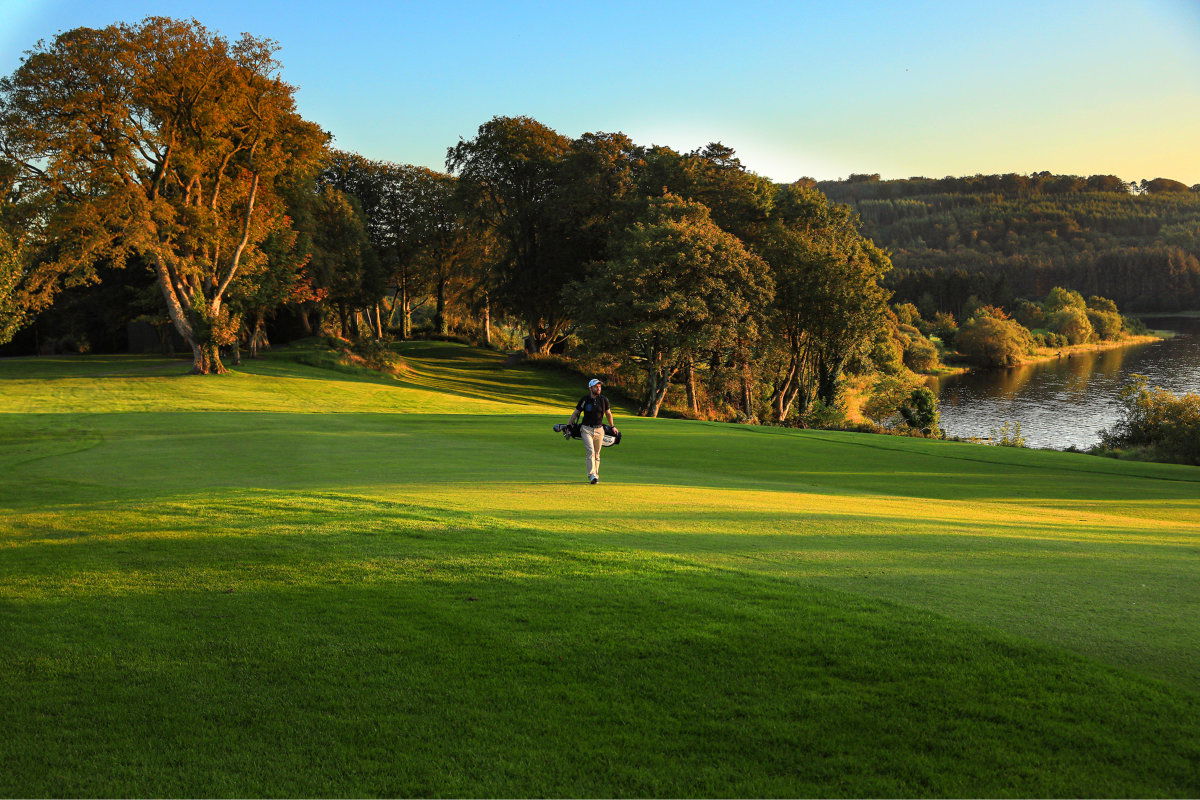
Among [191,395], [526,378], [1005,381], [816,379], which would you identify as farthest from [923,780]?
[1005,381]

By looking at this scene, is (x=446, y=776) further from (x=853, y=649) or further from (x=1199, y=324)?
(x=1199, y=324)

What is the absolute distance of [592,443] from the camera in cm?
1711

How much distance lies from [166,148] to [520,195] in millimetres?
30186

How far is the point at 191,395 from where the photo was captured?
3759 centimetres

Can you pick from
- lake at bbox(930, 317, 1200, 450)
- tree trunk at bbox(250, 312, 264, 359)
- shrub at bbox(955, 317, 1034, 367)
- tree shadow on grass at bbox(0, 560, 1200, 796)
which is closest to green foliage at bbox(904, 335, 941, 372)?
lake at bbox(930, 317, 1200, 450)

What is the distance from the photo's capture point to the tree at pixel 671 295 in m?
48.9

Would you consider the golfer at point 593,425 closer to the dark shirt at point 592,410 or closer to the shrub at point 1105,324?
the dark shirt at point 592,410

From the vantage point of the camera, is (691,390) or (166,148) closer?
(166,148)

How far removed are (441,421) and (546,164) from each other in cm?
3980

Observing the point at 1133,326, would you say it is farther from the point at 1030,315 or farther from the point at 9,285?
the point at 9,285

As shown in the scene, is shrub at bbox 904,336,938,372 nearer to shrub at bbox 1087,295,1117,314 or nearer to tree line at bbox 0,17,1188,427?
tree line at bbox 0,17,1188,427

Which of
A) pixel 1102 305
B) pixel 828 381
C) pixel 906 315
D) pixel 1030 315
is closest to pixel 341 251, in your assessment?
pixel 828 381

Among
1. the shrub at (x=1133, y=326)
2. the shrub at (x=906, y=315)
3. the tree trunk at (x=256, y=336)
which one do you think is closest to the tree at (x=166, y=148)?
the tree trunk at (x=256, y=336)

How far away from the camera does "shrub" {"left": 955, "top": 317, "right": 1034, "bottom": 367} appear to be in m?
114
